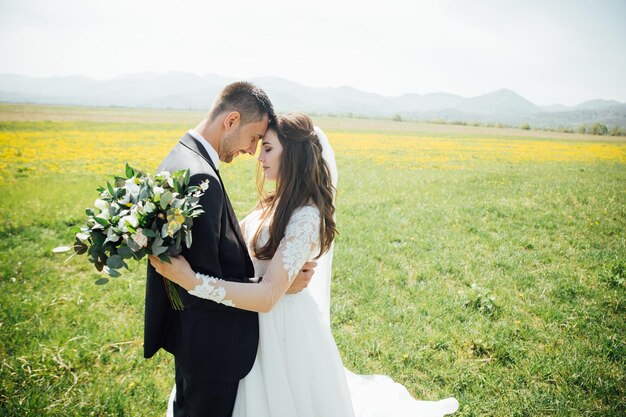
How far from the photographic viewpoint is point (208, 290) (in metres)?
1.98

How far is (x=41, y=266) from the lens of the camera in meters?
6.67

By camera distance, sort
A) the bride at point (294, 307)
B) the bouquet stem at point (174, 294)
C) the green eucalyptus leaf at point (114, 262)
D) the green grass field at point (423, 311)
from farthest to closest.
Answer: the green grass field at point (423, 311), the bride at point (294, 307), the bouquet stem at point (174, 294), the green eucalyptus leaf at point (114, 262)

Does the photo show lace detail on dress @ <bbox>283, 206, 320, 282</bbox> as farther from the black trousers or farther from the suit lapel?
the black trousers

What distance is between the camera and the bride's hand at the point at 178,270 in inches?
75.8

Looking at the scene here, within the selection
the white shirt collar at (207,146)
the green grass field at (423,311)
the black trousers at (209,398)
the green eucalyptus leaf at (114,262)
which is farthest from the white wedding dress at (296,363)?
the green grass field at (423,311)

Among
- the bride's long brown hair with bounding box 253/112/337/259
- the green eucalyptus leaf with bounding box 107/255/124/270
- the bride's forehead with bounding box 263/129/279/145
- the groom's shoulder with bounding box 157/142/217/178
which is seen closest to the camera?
the green eucalyptus leaf with bounding box 107/255/124/270

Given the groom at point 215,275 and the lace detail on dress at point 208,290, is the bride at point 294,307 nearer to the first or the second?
the groom at point 215,275

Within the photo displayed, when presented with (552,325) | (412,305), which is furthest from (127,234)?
(552,325)

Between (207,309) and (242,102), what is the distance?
5.25 ft

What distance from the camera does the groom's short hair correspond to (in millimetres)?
2611

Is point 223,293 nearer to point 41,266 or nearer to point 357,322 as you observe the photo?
point 357,322

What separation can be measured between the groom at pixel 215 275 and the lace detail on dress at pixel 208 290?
0.17 feet

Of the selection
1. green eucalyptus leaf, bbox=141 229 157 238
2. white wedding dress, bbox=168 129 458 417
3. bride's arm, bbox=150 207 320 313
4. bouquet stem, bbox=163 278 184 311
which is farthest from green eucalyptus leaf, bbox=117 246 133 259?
white wedding dress, bbox=168 129 458 417

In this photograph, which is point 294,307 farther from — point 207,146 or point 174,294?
point 207,146
